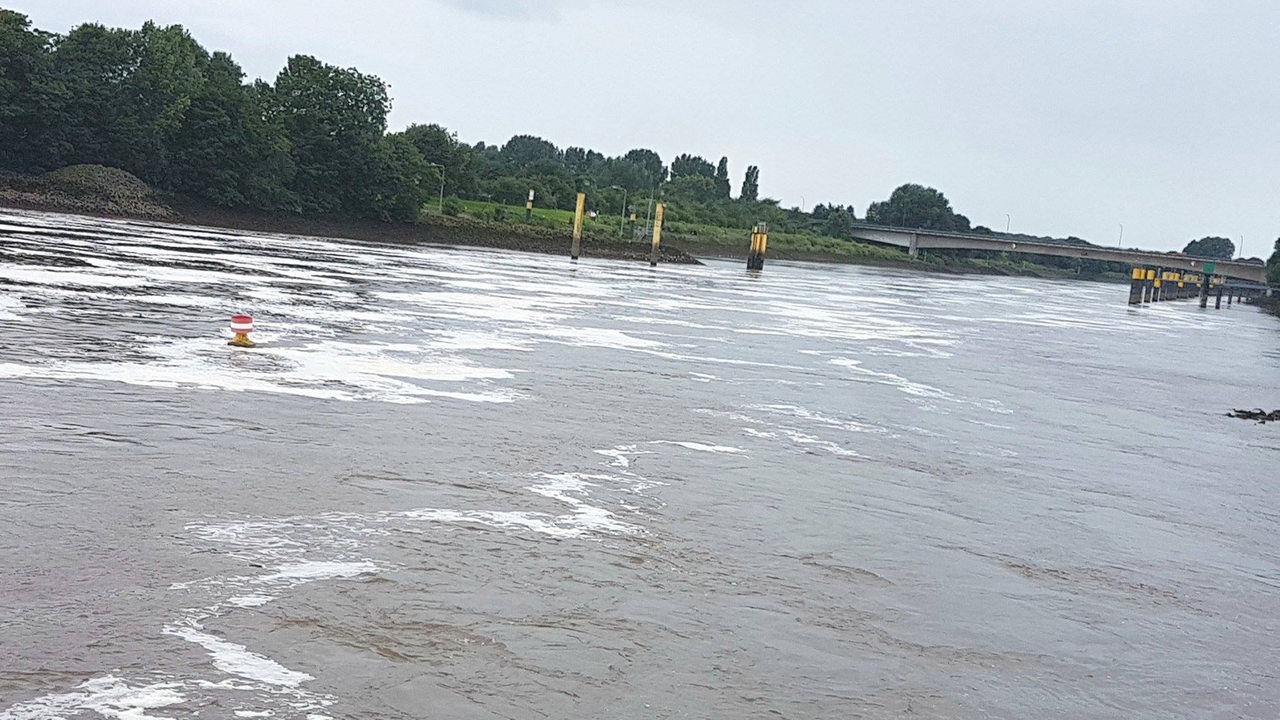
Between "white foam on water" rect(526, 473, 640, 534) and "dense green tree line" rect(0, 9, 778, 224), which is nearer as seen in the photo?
"white foam on water" rect(526, 473, 640, 534)

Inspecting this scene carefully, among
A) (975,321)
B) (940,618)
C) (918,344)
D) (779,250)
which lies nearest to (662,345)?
(918,344)

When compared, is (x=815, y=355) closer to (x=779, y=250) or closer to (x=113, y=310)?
(x=113, y=310)

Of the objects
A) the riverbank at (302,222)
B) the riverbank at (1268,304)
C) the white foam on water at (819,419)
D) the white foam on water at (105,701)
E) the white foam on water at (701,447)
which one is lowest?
the riverbank at (1268,304)

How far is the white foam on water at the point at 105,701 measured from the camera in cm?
637

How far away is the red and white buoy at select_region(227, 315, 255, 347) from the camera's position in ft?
65.2

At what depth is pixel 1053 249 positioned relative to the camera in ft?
500

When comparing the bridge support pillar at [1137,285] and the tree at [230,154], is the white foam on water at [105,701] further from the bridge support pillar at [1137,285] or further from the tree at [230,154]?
the bridge support pillar at [1137,285]

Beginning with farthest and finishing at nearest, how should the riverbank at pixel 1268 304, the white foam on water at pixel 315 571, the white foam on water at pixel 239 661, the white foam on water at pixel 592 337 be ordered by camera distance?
the riverbank at pixel 1268 304
the white foam on water at pixel 592 337
the white foam on water at pixel 315 571
the white foam on water at pixel 239 661

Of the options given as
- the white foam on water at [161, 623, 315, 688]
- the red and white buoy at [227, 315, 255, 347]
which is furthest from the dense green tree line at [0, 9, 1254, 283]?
the white foam on water at [161, 623, 315, 688]

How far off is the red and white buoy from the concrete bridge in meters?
104

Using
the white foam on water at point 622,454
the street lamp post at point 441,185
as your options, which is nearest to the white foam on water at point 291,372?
the white foam on water at point 622,454

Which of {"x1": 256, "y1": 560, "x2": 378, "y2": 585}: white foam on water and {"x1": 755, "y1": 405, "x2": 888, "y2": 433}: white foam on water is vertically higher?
{"x1": 256, "y1": 560, "x2": 378, "y2": 585}: white foam on water

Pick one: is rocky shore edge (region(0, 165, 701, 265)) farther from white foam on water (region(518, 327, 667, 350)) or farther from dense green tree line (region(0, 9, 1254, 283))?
white foam on water (region(518, 327, 667, 350))

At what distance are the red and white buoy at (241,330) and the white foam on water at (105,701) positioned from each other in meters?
13.5
